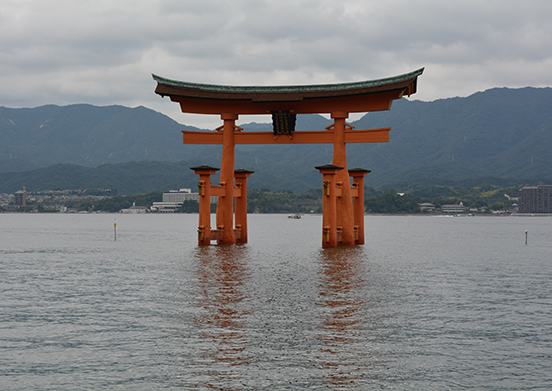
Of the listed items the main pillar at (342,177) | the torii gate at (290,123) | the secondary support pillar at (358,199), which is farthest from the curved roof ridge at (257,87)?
the secondary support pillar at (358,199)

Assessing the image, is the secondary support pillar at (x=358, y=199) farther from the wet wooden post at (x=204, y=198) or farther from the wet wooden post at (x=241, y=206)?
the wet wooden post at (x=204, y=198)

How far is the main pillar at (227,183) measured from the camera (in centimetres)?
4000

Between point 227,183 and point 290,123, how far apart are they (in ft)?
20.1

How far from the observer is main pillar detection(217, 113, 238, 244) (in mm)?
40000

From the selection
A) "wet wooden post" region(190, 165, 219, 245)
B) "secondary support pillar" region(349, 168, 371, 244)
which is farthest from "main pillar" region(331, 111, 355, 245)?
"wet wooden post" region(190, 165, 219, 245)

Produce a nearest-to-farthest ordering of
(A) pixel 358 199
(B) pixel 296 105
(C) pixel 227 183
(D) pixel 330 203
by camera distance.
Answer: (D) pixel 330 203 → (B) pixel 296 105 → (C) pixel 227 183 → (A) pixel 358 199

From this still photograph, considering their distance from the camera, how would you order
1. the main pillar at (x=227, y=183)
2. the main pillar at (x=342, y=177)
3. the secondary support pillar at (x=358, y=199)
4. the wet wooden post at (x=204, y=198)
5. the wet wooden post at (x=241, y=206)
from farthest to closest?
the wet wooden post at (x=241, y=206) < the secondary support pillar at (x=358, y=199) < the main pillar at (x=227, y=183) < the main pillar at (x=342, y=177) < the wet wooden post at (x=204, y=198)

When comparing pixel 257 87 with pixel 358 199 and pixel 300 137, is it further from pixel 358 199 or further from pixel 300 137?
pixel 358 199

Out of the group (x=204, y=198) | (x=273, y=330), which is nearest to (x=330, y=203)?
(x=204, y=198)

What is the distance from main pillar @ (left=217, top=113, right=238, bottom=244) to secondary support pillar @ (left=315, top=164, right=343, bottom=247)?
6863 millimetres

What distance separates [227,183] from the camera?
40.2 meters

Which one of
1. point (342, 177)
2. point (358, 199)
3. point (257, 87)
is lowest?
point (358, 199)

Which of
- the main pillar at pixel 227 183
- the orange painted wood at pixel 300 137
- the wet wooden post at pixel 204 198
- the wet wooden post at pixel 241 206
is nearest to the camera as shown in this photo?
the wet wooden post at pixel 204 198

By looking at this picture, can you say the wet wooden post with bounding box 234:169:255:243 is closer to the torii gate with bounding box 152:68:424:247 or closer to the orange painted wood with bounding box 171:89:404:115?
the torii gate with bounding box 152:68:424:247
